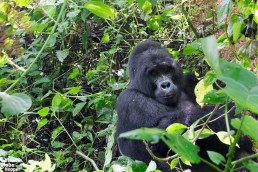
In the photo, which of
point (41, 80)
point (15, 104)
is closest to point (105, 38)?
point (41, 80)

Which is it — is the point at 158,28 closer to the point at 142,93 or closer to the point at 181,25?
the point at 181,25

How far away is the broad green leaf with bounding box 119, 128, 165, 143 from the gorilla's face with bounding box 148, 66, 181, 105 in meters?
2.73

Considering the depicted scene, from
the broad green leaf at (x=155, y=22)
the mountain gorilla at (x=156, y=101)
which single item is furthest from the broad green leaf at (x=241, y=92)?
the broad green leaf at (x=155, y=22)

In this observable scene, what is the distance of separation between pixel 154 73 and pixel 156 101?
0.69 ft

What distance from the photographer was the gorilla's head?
335 cm

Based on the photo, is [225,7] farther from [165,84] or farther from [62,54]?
[62,54]

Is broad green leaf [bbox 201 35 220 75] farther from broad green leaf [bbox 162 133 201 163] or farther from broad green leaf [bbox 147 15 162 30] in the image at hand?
broad green leaf [bbox 147 15 162 30]

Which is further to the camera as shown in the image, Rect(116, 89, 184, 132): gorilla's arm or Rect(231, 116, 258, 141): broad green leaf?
Rect(116, 89, 184, 132): gorilla's arm

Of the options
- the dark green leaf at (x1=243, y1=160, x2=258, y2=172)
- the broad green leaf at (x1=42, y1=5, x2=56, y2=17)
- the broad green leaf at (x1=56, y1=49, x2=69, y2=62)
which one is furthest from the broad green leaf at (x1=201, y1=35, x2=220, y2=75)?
the broad green leaf at (x1=56, y1=49, x2=69, y2=62)

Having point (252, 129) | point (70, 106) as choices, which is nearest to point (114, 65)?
point (70, 106)

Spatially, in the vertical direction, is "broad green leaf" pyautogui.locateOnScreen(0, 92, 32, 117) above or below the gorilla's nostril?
above

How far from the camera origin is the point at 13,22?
1221 millimetres

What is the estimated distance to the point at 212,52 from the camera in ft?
1.86

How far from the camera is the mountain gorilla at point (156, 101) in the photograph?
3.23 meters
